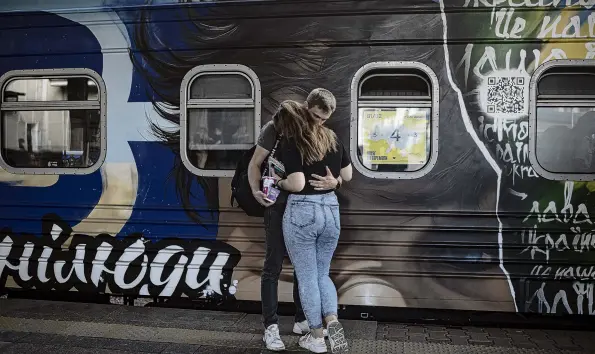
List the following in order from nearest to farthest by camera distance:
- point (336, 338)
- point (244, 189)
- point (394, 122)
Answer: point (336, 338), point (244, 189), point (394, 122)

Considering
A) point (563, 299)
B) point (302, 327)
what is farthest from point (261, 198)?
point (563, 299)

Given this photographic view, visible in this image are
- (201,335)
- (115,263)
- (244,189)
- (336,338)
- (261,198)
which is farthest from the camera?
(115,263)

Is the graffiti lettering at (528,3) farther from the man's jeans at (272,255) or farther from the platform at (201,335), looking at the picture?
the platform at (201,335)

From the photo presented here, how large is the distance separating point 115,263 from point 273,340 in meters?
1.75

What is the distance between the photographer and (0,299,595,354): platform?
4.44 meters

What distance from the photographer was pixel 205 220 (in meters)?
5.18

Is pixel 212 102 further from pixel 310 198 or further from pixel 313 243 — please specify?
pixel 313 243

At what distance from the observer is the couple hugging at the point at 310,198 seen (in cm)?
409

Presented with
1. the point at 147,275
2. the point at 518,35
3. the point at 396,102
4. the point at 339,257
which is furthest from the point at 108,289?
the point at 518,35

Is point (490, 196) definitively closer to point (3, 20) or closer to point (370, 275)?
point (370, 275)

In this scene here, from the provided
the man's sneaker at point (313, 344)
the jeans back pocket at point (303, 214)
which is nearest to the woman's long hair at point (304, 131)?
the jeans back pocket at point (303, 214)

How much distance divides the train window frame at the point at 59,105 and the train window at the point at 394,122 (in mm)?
2130

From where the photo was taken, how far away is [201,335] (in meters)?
4.71

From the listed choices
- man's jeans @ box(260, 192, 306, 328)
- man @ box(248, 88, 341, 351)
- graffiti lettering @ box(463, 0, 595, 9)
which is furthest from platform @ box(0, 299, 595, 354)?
graffiti lettering @ box(463, 0, 595, 9)
